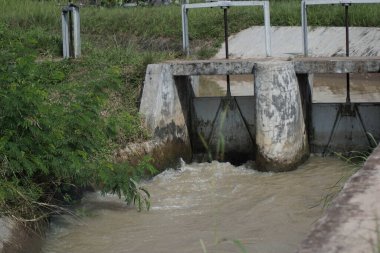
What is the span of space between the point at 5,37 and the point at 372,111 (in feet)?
16.7

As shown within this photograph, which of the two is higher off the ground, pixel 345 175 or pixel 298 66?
pixel 298 66

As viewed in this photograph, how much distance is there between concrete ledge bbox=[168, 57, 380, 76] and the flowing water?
1.30 meters

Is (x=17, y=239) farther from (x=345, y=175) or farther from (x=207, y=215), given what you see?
(x=345, y=175)

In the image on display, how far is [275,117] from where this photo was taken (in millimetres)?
9500

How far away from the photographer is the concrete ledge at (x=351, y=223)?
291 cm

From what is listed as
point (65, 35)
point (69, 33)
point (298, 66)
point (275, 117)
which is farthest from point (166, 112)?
point (69, 33)

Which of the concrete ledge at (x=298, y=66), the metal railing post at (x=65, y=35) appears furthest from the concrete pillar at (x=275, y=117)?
the metal railing post at (x=65, y=35)

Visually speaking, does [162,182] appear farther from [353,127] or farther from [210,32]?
[210,32]

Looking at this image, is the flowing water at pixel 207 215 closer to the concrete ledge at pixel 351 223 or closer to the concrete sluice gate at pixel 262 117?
the concrete sluice gate at pixel 262 117

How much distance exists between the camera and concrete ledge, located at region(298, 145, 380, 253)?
2.91m

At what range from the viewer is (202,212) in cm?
783

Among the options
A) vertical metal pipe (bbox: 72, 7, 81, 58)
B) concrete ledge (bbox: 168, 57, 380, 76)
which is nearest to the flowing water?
concrete ledge (bbox: 168, 57, 380, 76)

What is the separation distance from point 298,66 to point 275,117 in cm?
91

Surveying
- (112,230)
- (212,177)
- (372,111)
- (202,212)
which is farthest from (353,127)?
(112,230)
